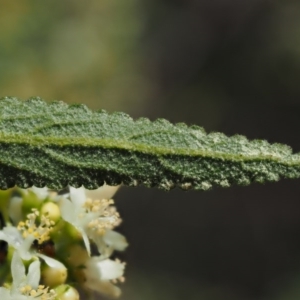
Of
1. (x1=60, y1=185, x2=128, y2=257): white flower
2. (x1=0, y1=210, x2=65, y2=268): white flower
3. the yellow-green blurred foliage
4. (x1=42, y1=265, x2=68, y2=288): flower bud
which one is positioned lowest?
(x1=42, y1=265, x2=68, y2=288): flower bud

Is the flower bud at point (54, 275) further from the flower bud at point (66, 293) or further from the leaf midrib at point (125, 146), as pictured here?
the leaf midrib at point (125, 146)

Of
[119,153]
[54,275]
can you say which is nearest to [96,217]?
[54,275]

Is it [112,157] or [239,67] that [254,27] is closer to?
[239,67]

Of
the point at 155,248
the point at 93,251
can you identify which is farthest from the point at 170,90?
the point at 93,251

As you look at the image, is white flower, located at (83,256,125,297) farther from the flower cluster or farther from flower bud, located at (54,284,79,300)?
flower bud, located at (54,284,79,300)

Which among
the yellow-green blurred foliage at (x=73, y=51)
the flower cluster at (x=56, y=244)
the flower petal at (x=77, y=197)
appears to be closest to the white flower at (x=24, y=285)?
the flower cluster at (x=56, y=244)

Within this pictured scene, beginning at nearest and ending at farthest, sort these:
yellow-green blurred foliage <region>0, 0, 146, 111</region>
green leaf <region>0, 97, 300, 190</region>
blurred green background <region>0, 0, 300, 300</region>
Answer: green leaf <region>0, 97, 300, 190</region>
yellow-green blurred foliage <region>0, 0, 146, 111</region>
blurred green background <region>0, 0, 300, 300</region>

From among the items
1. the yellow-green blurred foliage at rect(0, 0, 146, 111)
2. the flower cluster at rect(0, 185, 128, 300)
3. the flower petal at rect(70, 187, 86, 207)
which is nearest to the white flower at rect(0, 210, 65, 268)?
the flower cluster at rect(0, 185, 128, 300)
